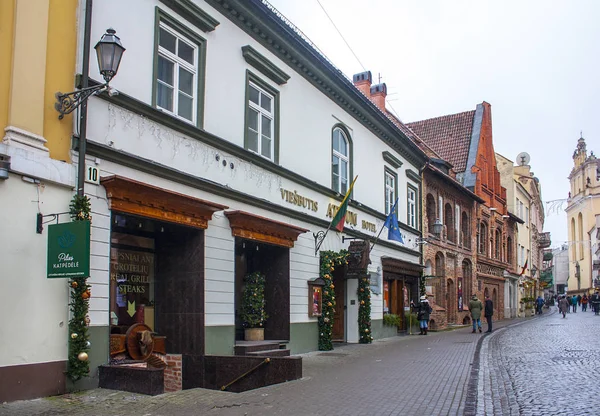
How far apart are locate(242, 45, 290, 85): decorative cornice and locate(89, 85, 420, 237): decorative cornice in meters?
2.20

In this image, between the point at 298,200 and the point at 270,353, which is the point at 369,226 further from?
the point at 270,353

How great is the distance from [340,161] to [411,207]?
821cm

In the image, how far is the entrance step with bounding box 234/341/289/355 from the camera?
13.5 metres

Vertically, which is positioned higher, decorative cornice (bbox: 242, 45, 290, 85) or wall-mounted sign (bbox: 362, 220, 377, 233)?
decorative cornice (bbox: 242, 45, 290, 85)

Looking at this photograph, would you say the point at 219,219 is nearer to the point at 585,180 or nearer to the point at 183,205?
the point at 183,205

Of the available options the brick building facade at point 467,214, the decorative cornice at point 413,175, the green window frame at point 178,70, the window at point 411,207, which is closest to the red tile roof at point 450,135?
the brick building facade at point 467,214

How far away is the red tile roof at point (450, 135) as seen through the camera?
38250 mm

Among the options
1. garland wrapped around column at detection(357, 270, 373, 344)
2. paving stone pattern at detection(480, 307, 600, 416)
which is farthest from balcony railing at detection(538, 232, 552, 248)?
garland wrapped around column at detection(357, 270, 373, 344)

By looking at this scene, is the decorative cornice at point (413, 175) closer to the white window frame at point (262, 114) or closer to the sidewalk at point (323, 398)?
the white window frame at point (262, 114)

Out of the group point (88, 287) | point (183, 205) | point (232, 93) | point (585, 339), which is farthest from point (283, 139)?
point (585, 339)

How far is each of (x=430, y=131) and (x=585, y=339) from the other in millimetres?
21413

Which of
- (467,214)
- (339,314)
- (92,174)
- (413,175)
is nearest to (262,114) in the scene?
(92,174)

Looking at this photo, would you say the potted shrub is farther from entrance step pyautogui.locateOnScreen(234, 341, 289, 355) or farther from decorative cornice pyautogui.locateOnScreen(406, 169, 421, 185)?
decorative cornice pyautogui.locateOnScreen(406, 169, 421, 185)

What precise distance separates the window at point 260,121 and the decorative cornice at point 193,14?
2.02 metres
